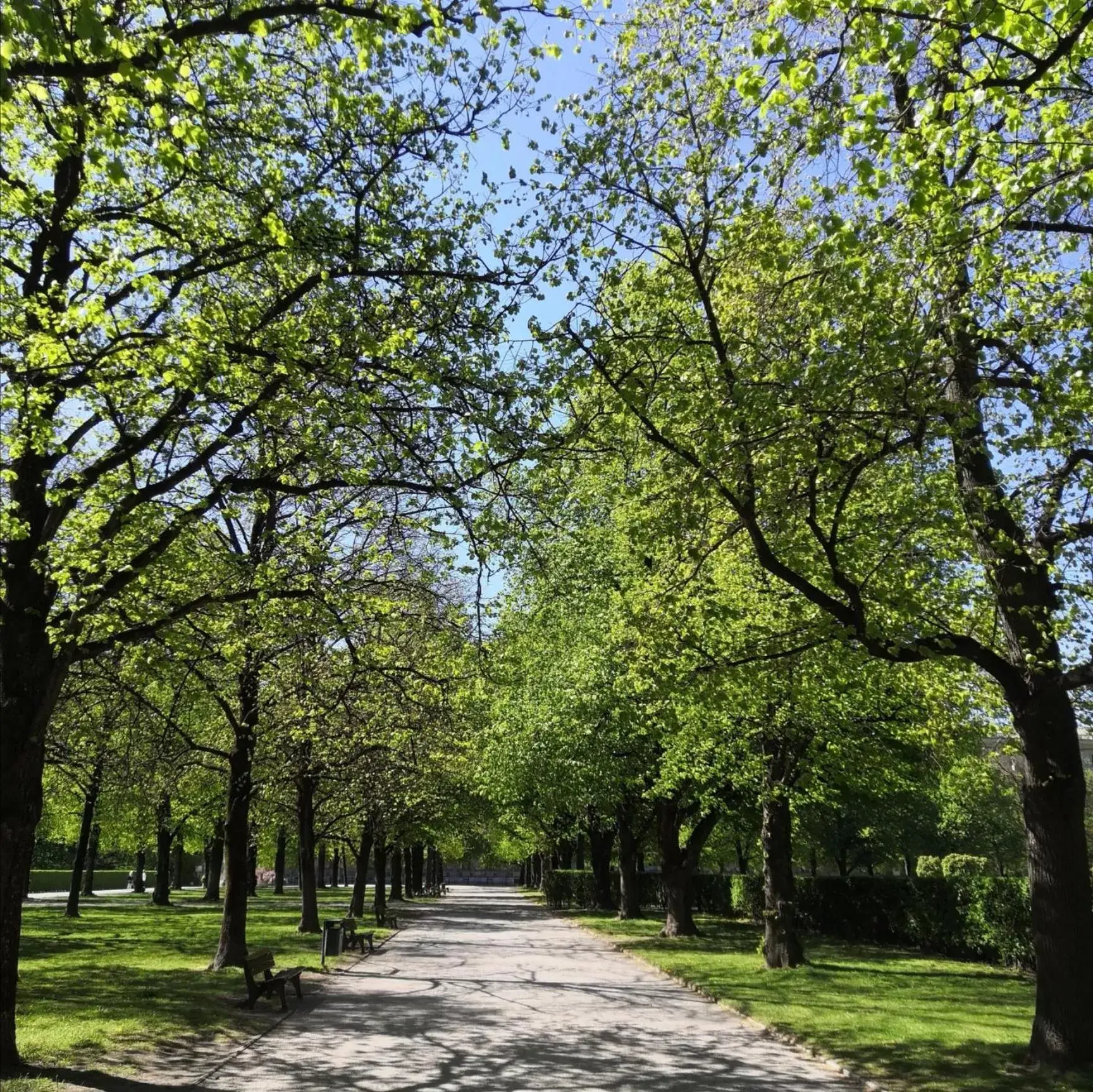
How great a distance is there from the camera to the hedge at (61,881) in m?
59.1

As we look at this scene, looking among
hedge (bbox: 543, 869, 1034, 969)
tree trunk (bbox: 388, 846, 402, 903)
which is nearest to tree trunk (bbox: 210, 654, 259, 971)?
hedge (bbox: 543, 869, 1034, 969)

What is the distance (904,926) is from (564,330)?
72.0ft

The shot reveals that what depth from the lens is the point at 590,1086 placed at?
838 centimetres

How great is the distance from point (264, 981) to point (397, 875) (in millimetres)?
37727

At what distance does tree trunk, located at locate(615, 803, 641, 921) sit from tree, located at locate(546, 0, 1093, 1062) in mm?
20161

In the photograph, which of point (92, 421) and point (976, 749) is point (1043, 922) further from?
point (976, 749)

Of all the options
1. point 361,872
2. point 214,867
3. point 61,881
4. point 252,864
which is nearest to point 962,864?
point 361,872

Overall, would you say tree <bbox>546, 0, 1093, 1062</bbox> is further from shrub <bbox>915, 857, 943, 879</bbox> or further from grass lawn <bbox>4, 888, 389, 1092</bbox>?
shrub <bbox>915, 857, 943, 879</bbox>

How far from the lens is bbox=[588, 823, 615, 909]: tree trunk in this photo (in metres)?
39.3

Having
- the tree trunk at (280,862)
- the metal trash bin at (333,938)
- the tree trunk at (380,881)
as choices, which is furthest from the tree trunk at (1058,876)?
the tree trunk at (280,862)

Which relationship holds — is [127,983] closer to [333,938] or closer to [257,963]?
[257,963]

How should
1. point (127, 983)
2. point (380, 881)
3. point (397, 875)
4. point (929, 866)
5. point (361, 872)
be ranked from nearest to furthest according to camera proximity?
point (127, 983), point (361, 872), point (380, 881), point (929, 866), point (397, 875)

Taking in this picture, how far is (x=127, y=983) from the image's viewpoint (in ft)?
46.4

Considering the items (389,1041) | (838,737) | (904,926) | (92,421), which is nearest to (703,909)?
(904,926)
